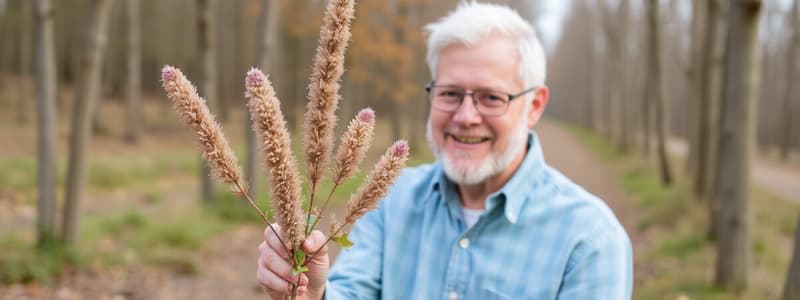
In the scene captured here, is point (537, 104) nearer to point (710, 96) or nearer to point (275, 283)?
point (275, 283)

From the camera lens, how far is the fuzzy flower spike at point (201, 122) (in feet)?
3.61

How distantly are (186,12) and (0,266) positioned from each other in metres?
27.3

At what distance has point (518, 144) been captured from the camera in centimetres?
252

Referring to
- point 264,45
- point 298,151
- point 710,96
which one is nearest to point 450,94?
point 298,151

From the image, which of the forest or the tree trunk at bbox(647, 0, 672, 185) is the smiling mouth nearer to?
the forest

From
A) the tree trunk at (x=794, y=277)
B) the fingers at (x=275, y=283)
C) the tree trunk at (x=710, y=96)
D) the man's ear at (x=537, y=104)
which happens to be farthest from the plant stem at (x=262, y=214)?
the tree trunk at (x=710, y=96)

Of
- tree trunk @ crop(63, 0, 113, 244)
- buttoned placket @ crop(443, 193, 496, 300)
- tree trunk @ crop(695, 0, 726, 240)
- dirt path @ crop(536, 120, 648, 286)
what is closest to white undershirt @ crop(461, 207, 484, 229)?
buttoned placket @ crop(443, 193, 496, 300)

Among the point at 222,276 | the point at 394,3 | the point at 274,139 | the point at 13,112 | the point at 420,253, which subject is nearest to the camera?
the point at 274,139

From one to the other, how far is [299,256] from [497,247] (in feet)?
3.84

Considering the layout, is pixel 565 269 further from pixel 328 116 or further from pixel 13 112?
pixel 13 112

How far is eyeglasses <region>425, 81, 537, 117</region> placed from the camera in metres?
2.40

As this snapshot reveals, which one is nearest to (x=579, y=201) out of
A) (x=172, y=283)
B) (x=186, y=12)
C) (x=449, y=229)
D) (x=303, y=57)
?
(x=449, y=229)

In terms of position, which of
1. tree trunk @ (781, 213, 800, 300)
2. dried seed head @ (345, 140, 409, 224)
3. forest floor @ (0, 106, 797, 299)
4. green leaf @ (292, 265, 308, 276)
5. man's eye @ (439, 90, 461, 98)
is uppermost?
man's eye @ (439, 90, 461, 98)

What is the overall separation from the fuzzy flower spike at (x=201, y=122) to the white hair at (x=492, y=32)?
1.39 meters
